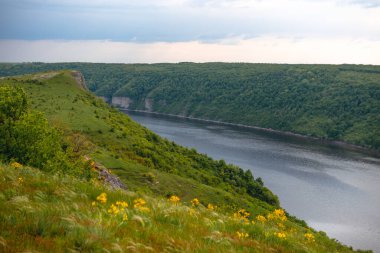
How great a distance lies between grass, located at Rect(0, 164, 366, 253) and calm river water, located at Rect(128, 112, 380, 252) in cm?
6909

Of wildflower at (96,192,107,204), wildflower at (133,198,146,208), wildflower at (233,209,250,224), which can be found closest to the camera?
wildflower at (96,192,107,204)

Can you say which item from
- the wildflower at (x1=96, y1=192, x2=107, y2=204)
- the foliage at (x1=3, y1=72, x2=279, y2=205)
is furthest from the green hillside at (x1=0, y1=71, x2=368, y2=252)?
the foliage at (x1=3, y1=72, x2=279, y2=205)

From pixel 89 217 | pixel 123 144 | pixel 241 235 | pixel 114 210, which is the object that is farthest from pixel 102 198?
pixel 123 144

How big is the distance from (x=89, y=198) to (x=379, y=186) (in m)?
115

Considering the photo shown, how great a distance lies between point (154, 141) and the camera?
76.8 metres

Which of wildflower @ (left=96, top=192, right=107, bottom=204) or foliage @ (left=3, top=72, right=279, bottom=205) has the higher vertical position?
wildflower @ (left=96, top=192, right=107, bottom=204)

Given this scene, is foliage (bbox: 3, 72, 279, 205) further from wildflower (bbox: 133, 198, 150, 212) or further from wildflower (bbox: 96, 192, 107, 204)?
wildflower (bbox: 96, 192, 107, 204)

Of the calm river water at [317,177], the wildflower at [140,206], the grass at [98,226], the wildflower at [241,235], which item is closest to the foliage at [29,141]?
the grass at [98,226]

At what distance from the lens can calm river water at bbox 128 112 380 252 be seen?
83.0m

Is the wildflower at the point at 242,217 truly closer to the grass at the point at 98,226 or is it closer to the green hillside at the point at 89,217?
the green hillside at the point at 89,217

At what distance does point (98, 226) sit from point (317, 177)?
11558cm

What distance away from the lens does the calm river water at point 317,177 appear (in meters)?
83.0

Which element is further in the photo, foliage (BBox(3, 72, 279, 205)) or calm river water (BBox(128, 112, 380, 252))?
calm river water (BBox(128, 112, 380, 252))

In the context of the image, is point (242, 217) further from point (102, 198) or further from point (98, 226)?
point (98, 226)
